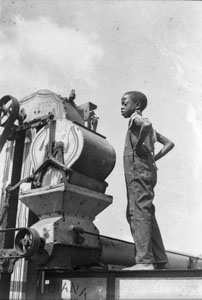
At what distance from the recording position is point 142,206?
444 centimetres

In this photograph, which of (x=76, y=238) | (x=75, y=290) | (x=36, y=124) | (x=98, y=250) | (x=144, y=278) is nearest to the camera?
(x=144, y=278)

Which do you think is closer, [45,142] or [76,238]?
[76,238]

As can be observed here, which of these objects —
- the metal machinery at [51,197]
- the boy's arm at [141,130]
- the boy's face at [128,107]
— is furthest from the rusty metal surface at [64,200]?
the boy's face at [128,107]

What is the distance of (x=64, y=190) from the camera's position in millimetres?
4617

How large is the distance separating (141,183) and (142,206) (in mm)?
261

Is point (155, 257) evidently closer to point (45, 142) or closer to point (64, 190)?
point (64, 190)

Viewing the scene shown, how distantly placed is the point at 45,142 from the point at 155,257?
193 centimetres

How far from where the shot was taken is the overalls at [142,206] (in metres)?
4.35

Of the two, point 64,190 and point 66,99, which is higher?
point 66,99

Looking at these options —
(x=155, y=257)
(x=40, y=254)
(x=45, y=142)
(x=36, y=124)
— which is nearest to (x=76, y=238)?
(x=40, y=254)

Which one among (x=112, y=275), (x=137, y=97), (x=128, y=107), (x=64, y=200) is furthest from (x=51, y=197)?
(x=137, y=97)

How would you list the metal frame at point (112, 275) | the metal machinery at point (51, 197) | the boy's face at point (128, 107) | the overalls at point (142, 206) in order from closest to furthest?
the metal frame at point (112, 275)
the overalls at point (142, 206)
the metal machinery at point (51, 197)
the boy's face at point (128, 107)

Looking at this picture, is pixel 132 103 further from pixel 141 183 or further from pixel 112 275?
pixel 112 275

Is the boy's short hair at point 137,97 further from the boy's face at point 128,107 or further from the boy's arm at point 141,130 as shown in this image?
the boy's arm at point 141,130
